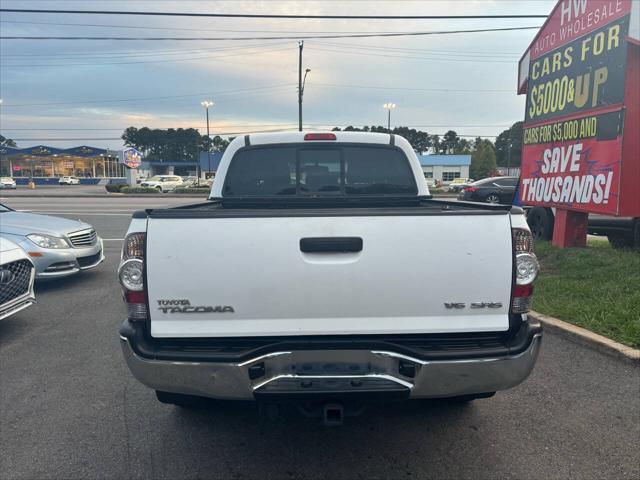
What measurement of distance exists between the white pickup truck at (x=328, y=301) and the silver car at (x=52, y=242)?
541 cm

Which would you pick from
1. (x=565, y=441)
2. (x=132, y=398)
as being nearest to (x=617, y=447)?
(x=565, y=441)

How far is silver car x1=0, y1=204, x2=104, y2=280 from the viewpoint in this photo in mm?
6963

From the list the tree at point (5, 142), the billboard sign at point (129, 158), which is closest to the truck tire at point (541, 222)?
the billboard sign at point (129, 158)

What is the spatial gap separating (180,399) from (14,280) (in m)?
3.03

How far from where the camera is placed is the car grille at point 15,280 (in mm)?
4832

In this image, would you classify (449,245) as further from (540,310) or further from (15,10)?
(15,10)

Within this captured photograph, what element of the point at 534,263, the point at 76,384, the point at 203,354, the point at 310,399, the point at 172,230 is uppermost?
the point at 172,230

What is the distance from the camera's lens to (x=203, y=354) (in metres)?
2.42

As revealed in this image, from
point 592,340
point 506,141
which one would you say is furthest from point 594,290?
point 506,141

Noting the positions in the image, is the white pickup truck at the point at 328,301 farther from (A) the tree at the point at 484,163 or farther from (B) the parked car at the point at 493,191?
(A) the tree at the point at 484,163

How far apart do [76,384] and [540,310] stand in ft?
15.7

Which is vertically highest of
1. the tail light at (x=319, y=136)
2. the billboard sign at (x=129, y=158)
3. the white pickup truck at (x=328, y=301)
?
the billboard sign at (x=129, y=158)

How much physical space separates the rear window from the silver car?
4141 mm

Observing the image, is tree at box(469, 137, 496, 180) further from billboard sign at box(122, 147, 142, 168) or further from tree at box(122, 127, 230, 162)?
tree at box(122, 127, 230, 162)
